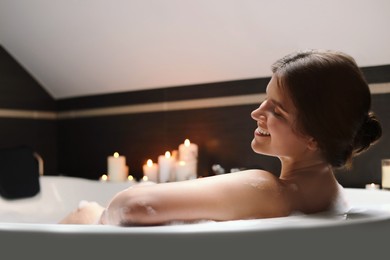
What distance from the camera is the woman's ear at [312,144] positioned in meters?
1.10

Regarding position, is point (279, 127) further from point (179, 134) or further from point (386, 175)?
point (179, 134)

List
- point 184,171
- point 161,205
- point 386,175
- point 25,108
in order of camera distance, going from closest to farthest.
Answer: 1. point 161,205
2. point 386,175
3. point 184,171
4. point 25,108

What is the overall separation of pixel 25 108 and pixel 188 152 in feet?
4.50

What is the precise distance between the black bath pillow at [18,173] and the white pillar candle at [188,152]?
0.83 metres

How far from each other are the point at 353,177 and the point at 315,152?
1.46 meters

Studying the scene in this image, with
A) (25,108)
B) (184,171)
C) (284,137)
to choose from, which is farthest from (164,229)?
(25,108)

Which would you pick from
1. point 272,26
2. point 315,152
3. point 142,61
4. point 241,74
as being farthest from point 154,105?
point 315,152

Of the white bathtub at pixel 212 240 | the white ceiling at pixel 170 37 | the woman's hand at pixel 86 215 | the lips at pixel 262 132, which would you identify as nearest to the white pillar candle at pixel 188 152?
the white ceiling at pixel 170 37

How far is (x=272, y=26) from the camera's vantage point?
246 centimetres

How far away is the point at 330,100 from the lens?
1.05 meters

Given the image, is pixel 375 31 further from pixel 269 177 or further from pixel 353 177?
pixel 269 177

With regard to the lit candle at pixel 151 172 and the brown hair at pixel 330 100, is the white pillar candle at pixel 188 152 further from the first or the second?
the brown hair at pixel 330 100

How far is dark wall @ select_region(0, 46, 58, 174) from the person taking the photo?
3.54 m

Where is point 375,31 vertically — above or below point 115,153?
above
